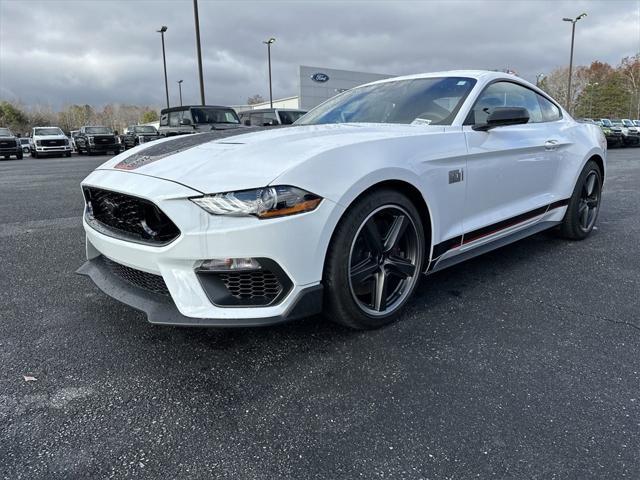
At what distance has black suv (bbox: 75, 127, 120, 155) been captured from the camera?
2512 cm

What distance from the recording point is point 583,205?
445 centimetres

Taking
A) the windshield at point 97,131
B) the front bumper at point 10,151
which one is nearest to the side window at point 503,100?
the front bumper at point 10,151

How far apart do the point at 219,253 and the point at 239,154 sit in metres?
0.54

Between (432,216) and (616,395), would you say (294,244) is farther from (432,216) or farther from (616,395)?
(616,395)

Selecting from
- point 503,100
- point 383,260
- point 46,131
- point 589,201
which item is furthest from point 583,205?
point 46,131

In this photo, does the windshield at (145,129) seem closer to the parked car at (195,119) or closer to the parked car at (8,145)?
the parked car at (8,145)

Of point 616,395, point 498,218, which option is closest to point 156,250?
point 616,395

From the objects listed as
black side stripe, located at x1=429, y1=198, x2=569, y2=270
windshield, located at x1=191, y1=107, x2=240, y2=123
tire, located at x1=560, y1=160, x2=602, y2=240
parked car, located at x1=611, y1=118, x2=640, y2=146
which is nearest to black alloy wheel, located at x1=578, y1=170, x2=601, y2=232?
tire, located at x1=560, y1=160, x2=602, y2=240

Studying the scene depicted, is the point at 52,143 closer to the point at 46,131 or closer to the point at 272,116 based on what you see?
the point at 46,131

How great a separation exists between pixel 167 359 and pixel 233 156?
106 centimetres

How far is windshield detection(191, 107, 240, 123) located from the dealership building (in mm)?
22119

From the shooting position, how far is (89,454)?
1.68m

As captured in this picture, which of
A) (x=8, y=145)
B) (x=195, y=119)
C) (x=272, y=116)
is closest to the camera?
(x=195, y=119)

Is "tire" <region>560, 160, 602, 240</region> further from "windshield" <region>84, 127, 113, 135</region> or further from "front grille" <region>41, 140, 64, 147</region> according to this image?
"windshield" <region>84, 127, 113, 135</region>
